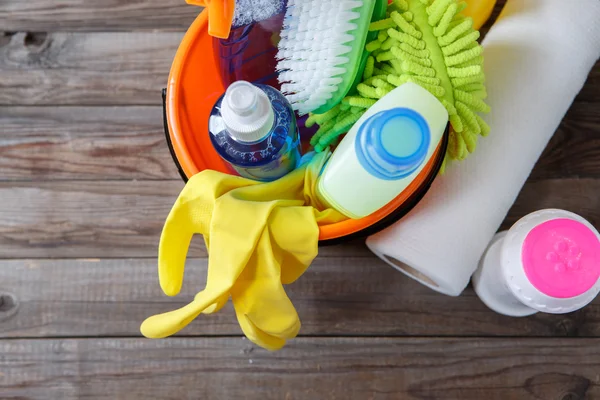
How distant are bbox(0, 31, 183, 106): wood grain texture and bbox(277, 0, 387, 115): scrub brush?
216 mm

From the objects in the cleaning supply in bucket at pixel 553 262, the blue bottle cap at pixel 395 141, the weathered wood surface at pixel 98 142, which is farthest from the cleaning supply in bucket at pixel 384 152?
the weathered wood surface at pixel 98 142

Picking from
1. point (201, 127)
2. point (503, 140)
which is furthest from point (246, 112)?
point (503, 140)

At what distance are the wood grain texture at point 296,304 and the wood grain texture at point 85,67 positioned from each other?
0.19m

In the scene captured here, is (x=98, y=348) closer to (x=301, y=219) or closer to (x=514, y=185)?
(x=301, y=219)

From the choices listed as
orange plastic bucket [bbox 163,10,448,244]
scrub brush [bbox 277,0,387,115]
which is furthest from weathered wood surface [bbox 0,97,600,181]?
scrub brush [bbox 277,0,387,115]

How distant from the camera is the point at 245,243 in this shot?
42cm

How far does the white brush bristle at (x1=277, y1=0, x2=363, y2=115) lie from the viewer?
0.42 metres

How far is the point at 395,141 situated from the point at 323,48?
0.12m

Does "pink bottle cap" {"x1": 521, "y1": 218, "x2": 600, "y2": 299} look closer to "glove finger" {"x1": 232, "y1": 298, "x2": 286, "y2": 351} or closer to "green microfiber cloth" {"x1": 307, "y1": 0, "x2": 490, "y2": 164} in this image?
"green microfiber cloth" {"x1": 307, "y1": 0, "x2": 490, "y2": 164}

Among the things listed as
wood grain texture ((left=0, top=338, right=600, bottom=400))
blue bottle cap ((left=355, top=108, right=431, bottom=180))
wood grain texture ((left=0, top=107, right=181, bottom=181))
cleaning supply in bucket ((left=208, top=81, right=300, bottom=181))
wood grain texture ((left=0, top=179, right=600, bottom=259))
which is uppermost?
blue bottle cap ((left=355, top=108, right=431, bottom=180))

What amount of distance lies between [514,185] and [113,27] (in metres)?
0.47

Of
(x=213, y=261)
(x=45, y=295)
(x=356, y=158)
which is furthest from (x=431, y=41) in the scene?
(x=45, y=295)

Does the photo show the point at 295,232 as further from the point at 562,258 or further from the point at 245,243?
the point at 562,258

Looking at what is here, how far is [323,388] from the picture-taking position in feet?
1.86
